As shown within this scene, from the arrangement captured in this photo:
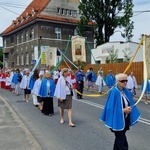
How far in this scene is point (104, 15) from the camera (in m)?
42.1

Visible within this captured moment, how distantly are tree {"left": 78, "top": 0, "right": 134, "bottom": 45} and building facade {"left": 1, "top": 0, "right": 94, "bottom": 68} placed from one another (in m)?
2.99

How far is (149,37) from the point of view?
24.0 ft

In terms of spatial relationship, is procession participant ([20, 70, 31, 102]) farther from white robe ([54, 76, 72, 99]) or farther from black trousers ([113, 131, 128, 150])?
black trousers ([113, 131, 128, 150])

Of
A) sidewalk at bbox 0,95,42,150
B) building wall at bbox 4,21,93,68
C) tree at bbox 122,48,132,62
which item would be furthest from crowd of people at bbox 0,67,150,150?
building wall at bbox 4,21,93,68

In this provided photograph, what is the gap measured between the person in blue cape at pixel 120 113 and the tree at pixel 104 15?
37.8 m

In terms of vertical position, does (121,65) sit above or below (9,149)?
above

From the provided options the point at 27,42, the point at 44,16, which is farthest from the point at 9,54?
the point at 44,16

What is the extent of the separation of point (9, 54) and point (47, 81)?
45.3m

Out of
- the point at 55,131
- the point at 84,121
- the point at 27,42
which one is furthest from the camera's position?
the point at 27,42

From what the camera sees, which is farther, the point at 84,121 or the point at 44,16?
the point at 44,16

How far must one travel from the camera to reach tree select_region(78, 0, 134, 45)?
42.4 m

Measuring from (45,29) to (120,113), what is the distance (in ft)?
126

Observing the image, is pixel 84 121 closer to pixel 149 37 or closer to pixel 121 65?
pixel 149 37

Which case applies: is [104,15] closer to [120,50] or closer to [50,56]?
[120,50]
